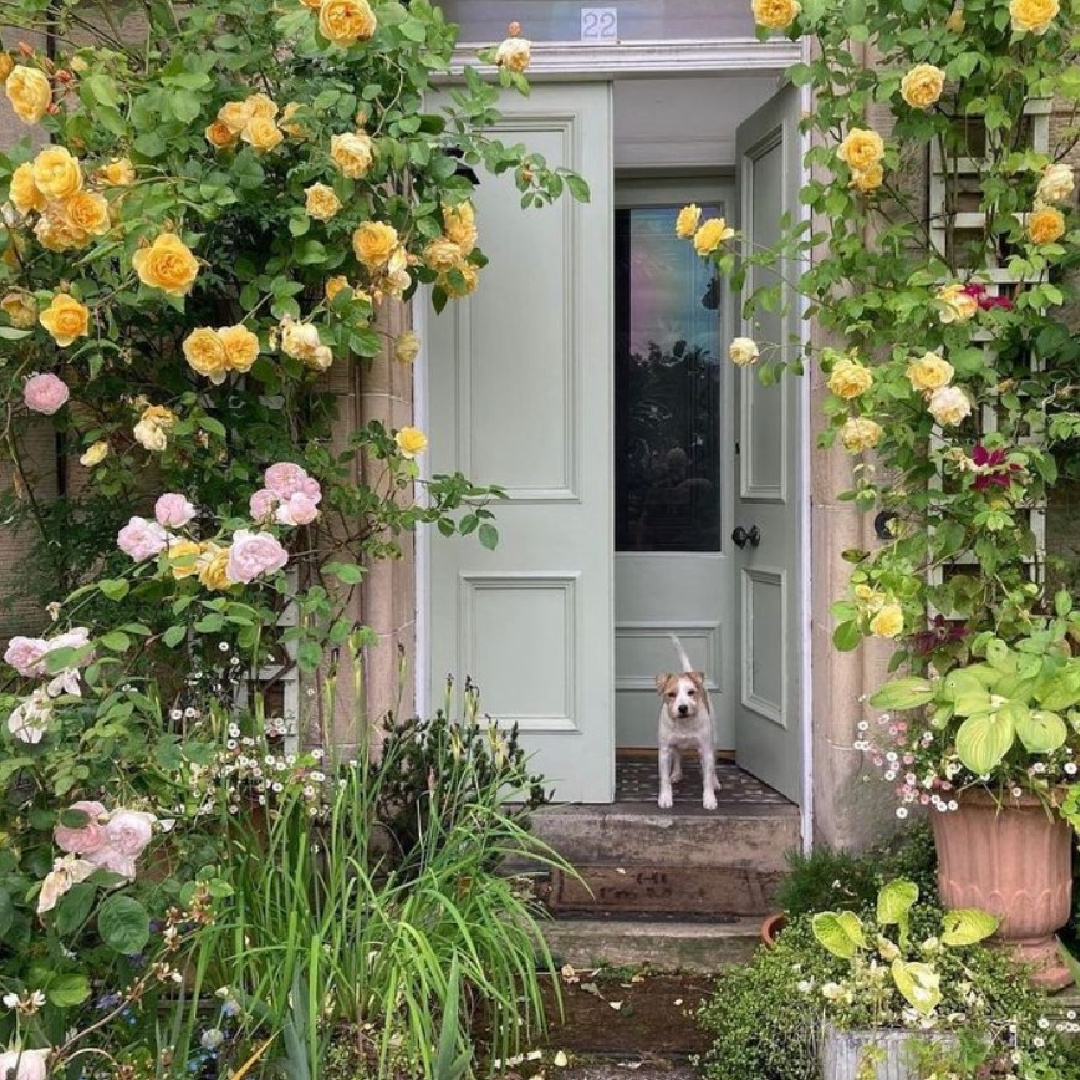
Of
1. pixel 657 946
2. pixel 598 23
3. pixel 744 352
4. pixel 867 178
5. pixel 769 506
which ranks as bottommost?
pixel 657 946

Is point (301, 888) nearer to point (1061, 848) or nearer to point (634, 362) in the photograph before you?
point (1061, 848)

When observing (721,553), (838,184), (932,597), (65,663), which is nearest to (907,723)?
(932,597)

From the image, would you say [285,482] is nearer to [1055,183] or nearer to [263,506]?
[263,506]

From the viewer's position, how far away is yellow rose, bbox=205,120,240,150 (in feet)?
8.73

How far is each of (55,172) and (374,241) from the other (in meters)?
0.77

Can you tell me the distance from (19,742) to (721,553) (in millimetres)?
3245

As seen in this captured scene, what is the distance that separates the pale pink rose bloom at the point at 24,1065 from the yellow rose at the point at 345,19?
2.03 m

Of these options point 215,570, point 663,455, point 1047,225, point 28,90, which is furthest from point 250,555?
point 663,455

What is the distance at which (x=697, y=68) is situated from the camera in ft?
12.0

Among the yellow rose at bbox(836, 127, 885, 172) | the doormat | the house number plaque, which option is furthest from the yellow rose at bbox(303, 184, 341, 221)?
the doormat

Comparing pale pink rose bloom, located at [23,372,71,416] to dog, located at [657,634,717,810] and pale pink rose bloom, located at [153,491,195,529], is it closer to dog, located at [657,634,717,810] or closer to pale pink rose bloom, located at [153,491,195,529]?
pale pink rose bloom, located at [153,491,195,529]

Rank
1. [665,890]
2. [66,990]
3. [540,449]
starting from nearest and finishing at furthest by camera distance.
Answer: [66,990] < [665,890] < [540,449]

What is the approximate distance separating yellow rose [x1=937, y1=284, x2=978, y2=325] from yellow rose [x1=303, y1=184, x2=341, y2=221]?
1.53m

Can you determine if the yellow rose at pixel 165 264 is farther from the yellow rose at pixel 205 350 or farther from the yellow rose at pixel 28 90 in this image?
the yellow rose at pixel 28 90
